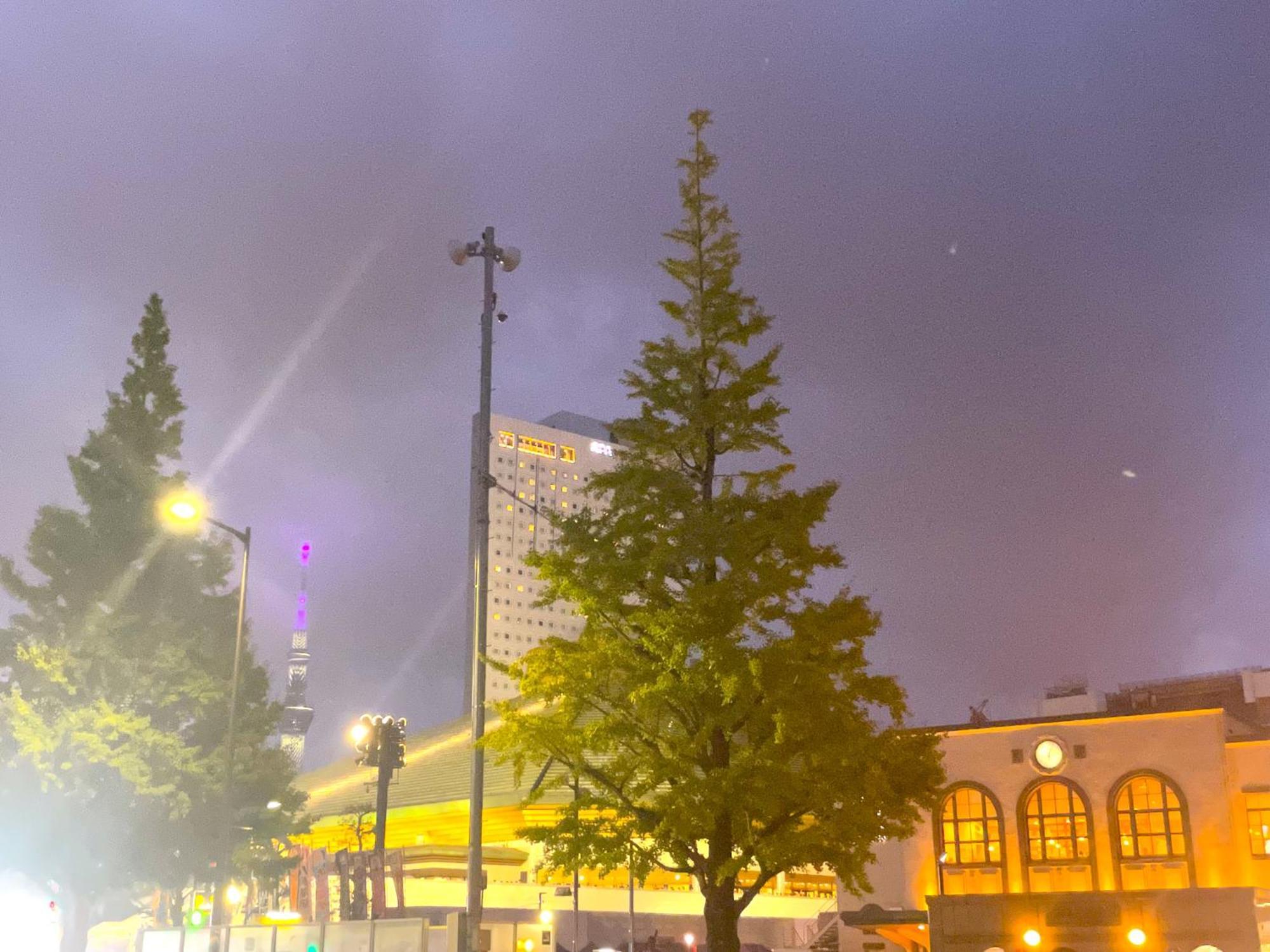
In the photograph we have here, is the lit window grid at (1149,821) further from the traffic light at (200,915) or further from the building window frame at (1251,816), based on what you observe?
the traffic light at (200,915)

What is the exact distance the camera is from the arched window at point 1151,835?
37781mm

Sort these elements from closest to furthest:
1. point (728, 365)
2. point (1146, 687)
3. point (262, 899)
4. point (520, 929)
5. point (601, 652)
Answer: point (601, 652) < point (728, 365) < point (520, 929) < point (262, 899) < point (1146, 687)

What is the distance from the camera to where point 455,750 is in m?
78.4

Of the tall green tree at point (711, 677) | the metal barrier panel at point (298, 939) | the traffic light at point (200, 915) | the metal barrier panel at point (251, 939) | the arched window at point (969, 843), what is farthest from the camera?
the arched window at point (969, 843)

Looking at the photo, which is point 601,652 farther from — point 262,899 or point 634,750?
point 262,899

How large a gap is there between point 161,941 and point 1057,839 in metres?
26.3

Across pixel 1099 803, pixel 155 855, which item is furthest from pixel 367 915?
pixel 1099 803

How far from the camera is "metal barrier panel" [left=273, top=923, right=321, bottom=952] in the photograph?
25.0 meters

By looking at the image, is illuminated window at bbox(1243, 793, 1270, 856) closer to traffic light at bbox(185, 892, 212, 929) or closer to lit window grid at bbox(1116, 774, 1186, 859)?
lit window grid at bbox(1116, 774, 1186, 859)

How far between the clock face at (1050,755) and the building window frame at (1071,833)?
0.29 meters

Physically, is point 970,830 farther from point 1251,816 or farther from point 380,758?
point 380,758

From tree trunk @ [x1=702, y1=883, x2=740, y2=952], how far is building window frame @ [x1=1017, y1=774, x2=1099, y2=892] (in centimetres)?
2224

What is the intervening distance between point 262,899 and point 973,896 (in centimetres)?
3977

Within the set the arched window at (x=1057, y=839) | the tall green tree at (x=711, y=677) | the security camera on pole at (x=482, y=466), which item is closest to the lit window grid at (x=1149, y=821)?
the arched window at (x=1057, y=839)
